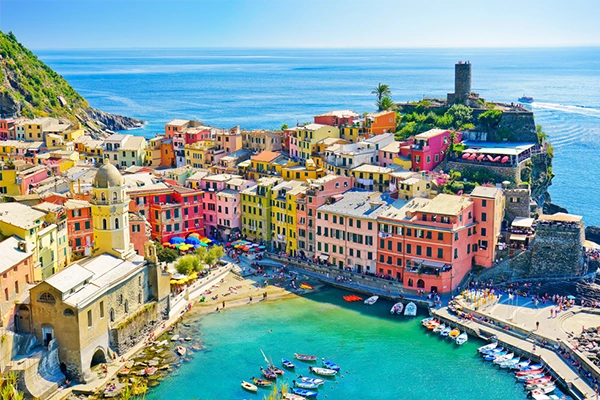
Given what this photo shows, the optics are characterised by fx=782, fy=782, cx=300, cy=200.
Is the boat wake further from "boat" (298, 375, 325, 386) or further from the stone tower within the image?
"boat" (298, 375, 325, 386)

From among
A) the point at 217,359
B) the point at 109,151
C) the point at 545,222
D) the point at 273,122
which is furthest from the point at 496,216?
the point at 273,122

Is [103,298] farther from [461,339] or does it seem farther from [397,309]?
[461,339]

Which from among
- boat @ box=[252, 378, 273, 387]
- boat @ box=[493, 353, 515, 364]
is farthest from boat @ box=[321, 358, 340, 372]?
boat @ box=[493, 353, 515, 364]

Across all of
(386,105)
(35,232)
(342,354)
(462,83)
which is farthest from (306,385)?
(462,83)

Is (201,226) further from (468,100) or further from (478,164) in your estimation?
(468,100)

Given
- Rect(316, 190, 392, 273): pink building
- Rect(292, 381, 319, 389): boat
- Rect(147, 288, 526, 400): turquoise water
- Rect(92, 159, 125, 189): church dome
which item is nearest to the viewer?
Rect(292, 381, 319, 389): boat

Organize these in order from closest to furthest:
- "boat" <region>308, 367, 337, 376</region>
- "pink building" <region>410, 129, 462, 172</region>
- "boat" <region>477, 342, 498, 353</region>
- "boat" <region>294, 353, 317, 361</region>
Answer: "boat" <region>308, 367, 337, 376</region> → "boat" <region>294, 353, 317, 361</region> → "boat" <region>477, 342, 498, 353</region> → "pink building" <region>410, 129, 462, 172</region>
